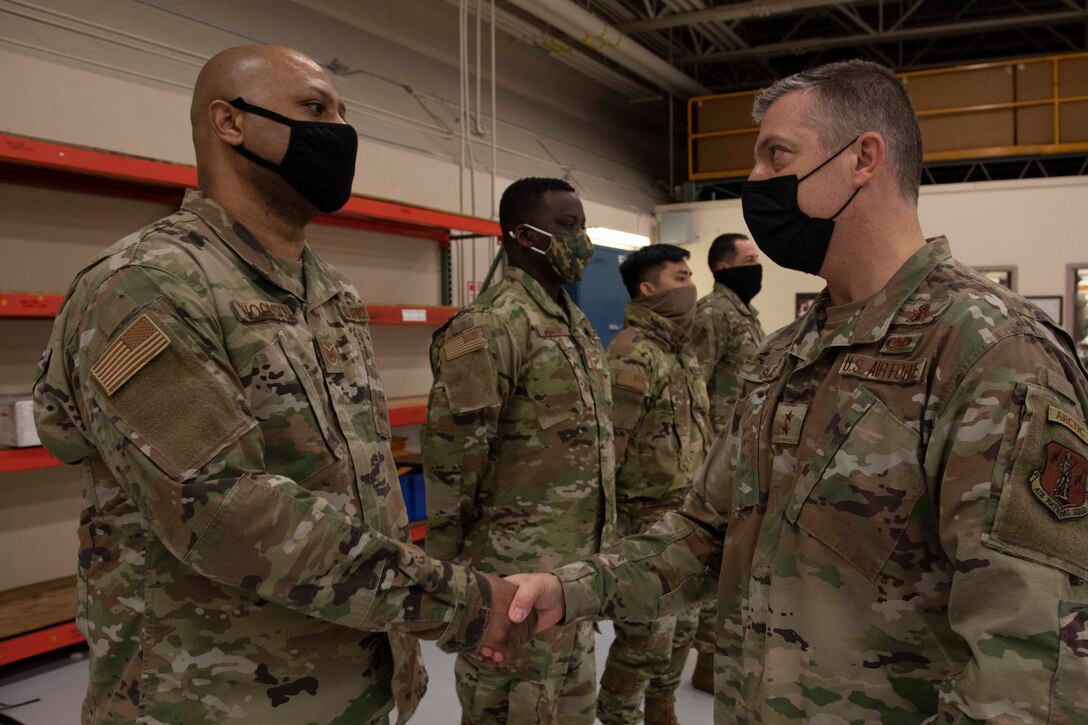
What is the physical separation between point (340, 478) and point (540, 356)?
1156mm

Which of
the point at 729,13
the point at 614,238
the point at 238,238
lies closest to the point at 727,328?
the point at 238,238

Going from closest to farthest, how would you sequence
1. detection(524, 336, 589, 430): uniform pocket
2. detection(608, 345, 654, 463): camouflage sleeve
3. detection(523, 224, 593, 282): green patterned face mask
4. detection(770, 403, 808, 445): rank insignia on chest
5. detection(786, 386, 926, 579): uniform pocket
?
detection(786, 386, 926, 579): uniform pocket → detection(770, 403, 808, 445): rank insignia on chest → detection(524, 336, 589, 430): uniform pocket → detection(523, 224, 593, 282): green patterned face mask → detection(608, 345, 654, 463): camouflage sleeve

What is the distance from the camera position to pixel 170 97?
4.23 meters

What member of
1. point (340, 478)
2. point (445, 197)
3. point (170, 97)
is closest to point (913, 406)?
point (340, 478)

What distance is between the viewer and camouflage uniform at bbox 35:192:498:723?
1217mm

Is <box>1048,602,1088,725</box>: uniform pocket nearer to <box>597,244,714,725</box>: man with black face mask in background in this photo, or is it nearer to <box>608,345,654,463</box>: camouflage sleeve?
<box>597,244,714,725</box>: man with black face mask in background

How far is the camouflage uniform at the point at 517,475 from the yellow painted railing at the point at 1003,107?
6.16 metres

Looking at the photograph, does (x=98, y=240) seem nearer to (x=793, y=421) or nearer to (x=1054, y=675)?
(x=793, y=421)

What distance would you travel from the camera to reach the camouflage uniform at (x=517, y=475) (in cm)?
237

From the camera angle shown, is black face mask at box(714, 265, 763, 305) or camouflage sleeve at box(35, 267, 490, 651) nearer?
camouflage sleeve at box(35, 267, 490, 651)

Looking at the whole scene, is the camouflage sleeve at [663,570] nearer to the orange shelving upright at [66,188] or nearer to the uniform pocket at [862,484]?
the uniform pocket at [862,484]

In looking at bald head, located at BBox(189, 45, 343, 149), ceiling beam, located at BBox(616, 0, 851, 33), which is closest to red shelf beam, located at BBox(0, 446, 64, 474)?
bald head, located at BBox(189, 45, 343, 149)

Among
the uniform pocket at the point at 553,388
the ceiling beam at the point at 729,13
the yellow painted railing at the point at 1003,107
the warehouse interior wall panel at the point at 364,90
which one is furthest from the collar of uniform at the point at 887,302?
the yellow painted railing at the point at 1003,107

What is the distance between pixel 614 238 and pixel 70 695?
19.7ft
